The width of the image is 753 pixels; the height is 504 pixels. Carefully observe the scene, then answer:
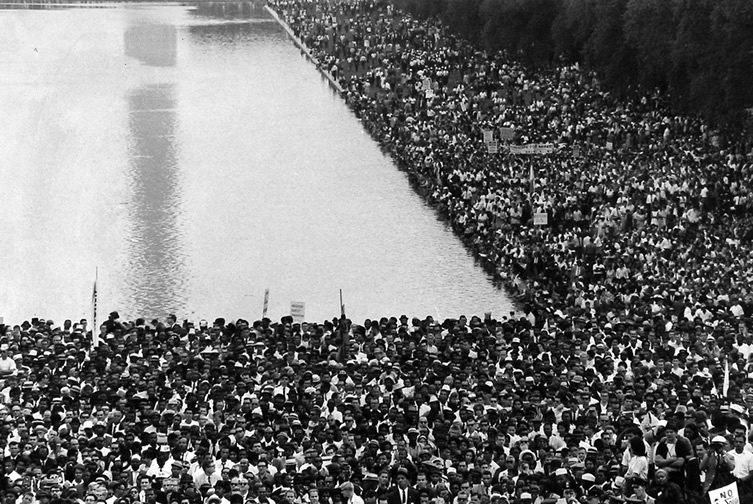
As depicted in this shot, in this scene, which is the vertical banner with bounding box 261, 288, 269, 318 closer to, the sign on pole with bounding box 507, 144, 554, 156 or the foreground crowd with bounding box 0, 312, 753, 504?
the foreground crowd with bounding box 0, 312, 753, 504

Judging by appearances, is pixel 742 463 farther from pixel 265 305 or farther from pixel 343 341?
pixel 265 305

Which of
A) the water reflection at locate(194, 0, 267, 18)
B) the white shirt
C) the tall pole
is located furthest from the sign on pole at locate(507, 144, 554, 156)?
the water reflection at locate(194, 0, 267, 18)

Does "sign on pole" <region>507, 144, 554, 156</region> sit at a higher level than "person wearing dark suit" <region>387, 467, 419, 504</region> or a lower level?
lower

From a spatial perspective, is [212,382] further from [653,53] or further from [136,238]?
[653,53]

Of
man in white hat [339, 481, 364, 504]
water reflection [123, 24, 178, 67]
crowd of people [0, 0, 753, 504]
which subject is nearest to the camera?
man in white hat [339, 481, 364, 504]

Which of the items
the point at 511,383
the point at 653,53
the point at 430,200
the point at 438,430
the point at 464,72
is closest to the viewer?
the point at 438,430

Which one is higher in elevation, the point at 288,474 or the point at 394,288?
the point at 288,474

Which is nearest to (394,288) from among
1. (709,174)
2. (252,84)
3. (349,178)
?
(709,174)
